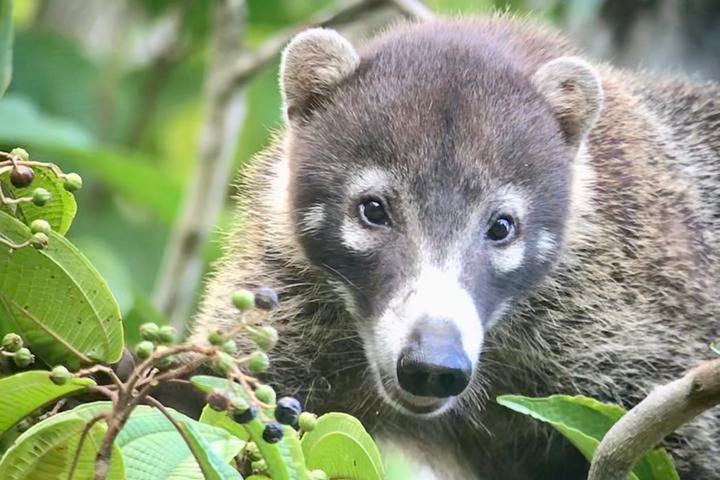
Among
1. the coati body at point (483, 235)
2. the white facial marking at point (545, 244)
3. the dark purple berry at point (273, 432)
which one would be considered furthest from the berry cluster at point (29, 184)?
the white facial marking at point (545, 244)

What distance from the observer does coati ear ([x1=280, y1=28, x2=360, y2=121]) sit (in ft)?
13.7

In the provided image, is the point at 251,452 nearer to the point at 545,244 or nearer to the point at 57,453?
the point at 57,453

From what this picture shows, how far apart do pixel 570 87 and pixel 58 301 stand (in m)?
1.93

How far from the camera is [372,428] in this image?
4383 mm

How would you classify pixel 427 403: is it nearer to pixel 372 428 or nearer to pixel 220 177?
pixel 372 428

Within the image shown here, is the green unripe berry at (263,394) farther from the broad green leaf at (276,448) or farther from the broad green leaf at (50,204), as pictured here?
the broad green leaf at (50,204)

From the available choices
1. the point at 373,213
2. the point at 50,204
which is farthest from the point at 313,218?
the point at 50,204

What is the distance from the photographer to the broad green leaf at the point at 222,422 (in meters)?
2.76

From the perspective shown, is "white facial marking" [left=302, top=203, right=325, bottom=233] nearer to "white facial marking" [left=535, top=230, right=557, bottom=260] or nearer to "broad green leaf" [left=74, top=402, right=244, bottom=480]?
"white facial marking" [left=535, top=230, right=557, bottom=260]

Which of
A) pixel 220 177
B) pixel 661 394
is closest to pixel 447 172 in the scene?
pixel 661 394

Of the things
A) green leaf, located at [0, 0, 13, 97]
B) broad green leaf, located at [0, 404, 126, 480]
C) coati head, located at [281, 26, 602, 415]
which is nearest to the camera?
broad green leaf, located at [0, 404, 126, 480]

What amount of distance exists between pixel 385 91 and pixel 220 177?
74.2 inches

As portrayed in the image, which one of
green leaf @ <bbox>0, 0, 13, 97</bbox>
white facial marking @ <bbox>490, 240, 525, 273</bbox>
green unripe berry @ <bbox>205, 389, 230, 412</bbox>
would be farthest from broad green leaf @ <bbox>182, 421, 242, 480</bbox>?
white facial marking @ <bbox>490, 240, 525, 273</bbox>

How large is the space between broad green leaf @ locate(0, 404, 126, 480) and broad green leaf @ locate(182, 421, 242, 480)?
0.64 feet
